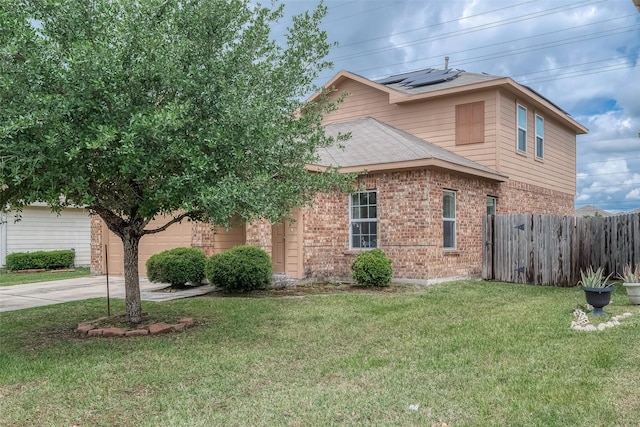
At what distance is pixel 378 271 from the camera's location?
39.2ft

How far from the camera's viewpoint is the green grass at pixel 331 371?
4.23 metres

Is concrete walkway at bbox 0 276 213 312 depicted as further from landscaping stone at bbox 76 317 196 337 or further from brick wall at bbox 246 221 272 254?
landscaping stone at bbox 76 317 196 337

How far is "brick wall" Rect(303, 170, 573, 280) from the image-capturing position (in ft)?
41.3

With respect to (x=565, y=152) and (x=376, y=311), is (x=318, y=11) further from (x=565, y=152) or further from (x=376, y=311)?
(x=565, y=152)

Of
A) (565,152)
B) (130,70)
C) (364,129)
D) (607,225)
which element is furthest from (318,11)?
(565,152)

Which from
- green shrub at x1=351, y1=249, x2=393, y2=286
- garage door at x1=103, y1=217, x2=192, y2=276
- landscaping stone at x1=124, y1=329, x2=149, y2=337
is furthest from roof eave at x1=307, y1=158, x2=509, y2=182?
landscaping stone at x1=124, y1=329, x2=149, y2=337

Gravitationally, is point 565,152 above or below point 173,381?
above

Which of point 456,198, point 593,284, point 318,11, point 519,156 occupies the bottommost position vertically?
point 593,284

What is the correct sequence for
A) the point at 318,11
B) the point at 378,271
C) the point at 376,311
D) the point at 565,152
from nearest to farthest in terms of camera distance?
the point at 318,11
the point at 376,311
the point at 378,271
the point at 565,152

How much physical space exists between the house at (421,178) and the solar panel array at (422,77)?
98mm

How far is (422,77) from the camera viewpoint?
1814 centimetres

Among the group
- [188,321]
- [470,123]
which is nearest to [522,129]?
[470,123]

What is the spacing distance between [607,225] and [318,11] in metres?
9.87

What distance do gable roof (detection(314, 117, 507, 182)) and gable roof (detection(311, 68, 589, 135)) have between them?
1.21 metres
